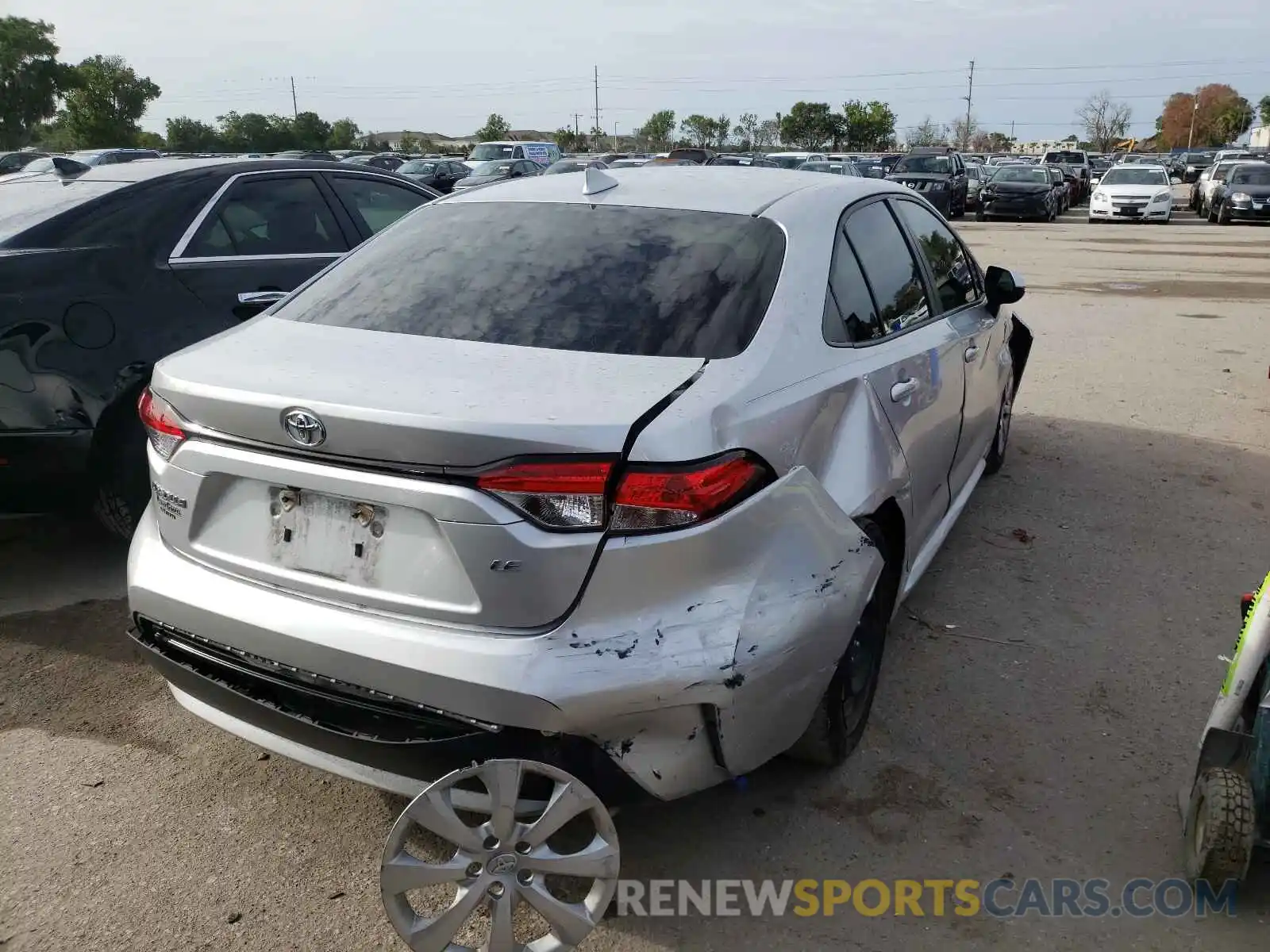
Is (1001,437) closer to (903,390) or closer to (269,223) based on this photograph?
(903,390)

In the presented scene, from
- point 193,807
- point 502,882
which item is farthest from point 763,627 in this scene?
point 193,807

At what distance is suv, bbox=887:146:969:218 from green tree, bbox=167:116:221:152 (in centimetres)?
4697

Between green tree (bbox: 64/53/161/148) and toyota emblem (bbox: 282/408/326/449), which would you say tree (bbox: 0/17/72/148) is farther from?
toyota emblem (bbox: 282/408/326/449)

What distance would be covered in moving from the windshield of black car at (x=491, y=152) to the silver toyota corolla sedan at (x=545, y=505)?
31.4 meters

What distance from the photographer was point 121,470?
418 cm

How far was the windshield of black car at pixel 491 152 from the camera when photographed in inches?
1293

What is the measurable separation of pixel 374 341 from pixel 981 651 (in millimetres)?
2497

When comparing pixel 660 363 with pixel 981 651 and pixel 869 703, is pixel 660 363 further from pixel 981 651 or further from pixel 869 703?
pixel 981 651

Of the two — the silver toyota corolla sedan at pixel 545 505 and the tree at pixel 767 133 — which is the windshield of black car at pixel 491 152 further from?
the tree at pixel 767 133

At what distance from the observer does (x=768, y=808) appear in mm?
2934

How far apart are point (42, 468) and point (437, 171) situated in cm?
2473

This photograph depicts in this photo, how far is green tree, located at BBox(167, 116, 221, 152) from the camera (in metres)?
61.6

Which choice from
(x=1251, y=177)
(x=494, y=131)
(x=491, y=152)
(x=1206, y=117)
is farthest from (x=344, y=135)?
(x=1206, y=117)

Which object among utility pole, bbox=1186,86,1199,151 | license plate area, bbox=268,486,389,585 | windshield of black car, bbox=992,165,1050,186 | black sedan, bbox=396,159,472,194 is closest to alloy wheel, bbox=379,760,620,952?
license plate area, bbox=268,486,389,585
